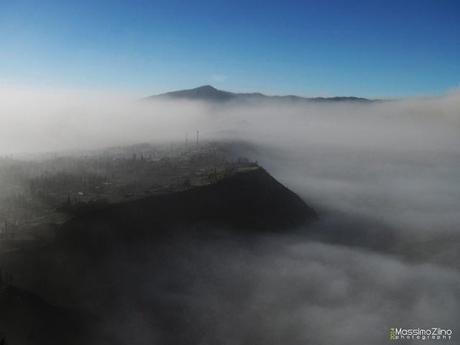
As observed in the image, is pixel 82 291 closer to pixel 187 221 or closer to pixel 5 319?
pixel 5 319

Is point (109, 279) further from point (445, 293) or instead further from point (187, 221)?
point (445, 293)

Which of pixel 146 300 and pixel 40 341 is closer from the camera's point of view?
pixel 40 341

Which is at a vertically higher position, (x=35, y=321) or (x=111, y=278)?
(x=35, y=321)

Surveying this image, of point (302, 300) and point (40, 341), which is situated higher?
point (40, 341)

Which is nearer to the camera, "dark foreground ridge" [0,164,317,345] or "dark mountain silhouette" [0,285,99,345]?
"dark mountain silhouette" [0,285,99,345]

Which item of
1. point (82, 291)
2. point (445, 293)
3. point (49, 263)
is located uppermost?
point (49, 263)

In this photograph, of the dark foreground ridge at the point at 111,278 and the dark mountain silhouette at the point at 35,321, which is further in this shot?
the dark foreground ridge at the point at 111,278

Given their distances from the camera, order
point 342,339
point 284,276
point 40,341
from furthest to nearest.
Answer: point 284,276, point 342,339, point 40,341

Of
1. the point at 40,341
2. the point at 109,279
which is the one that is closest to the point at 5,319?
the point at 40,341

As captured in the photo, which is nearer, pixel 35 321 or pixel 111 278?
pixel 35 321

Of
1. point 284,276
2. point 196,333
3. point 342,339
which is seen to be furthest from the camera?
point 284,276
